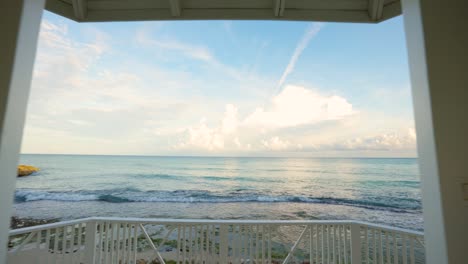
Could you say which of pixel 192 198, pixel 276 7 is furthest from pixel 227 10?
pixel 192 198

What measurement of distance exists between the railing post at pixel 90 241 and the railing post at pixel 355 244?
2.45 m

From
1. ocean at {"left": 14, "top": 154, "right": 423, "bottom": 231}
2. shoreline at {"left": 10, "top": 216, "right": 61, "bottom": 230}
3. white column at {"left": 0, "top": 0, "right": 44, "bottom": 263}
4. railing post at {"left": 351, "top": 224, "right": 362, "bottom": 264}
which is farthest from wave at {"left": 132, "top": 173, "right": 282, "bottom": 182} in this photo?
white column at {"left": 0, "top": 0, "right": 44, "bottom": 263}

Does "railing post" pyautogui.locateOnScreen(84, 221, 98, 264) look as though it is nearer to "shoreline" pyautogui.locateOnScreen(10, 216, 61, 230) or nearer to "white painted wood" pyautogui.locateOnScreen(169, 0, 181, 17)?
"white painted wood" pyautogui.locateOnScreen(169, 0, 181, 17)

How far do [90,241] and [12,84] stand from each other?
1735 millimetres

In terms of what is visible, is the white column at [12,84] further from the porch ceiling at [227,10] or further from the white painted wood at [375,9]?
the white painted wood at [375,9]

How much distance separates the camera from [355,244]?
2057 mm

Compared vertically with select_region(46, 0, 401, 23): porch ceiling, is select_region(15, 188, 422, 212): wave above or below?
below

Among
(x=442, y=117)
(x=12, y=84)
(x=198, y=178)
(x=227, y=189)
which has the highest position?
(x=12, y=84)

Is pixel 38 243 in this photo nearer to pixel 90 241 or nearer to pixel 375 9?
pixel 90 241

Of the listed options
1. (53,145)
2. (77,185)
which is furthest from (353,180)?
(53,145)

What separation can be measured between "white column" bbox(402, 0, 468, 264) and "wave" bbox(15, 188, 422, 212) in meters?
7.68

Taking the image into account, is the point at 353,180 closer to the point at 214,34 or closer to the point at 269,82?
the point at 269,82

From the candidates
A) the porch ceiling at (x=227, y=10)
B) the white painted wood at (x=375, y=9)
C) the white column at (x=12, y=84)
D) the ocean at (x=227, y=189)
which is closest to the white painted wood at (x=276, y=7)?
the porch ceiling at (x=227, y=10)

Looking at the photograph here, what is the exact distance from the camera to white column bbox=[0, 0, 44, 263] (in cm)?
90
